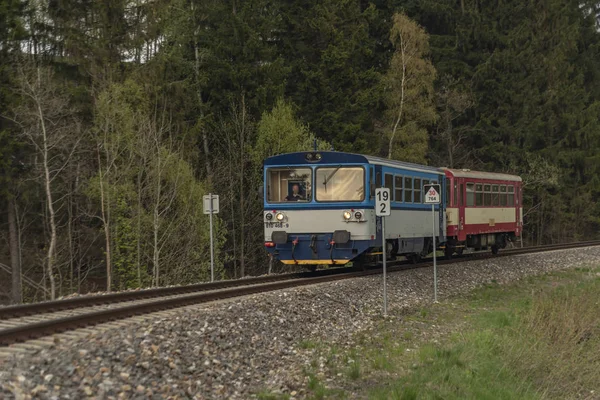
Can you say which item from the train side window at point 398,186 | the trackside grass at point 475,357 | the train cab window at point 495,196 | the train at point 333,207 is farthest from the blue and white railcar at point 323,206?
the train cab window at point 495,196

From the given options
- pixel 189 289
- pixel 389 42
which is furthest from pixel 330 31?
pixel 189 289

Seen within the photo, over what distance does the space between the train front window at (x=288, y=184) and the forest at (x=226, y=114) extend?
23.0ft

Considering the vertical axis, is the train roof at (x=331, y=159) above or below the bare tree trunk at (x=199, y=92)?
below

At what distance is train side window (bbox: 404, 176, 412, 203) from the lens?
19.7 m

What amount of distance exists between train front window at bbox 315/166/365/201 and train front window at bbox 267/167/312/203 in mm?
286

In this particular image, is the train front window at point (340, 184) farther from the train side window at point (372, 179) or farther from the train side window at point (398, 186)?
the train side window at point (398, 186)

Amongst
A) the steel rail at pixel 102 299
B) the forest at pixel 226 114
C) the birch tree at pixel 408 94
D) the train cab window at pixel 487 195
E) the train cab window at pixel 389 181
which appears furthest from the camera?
the birch tree at pixel 408 94

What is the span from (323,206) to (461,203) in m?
8.13

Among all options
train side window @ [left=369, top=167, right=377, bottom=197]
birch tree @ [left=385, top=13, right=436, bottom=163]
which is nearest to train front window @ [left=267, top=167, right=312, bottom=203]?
train side window @ [left=369, top=167, right=377, bottom=197]

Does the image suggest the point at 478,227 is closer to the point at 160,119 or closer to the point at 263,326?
the point at 160,119

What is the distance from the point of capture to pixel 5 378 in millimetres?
6914

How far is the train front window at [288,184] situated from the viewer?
18002mm

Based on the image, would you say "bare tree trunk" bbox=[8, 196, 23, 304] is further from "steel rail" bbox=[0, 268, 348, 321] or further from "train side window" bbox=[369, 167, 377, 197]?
"train side window" bbox=[369, 167, 377, 197]

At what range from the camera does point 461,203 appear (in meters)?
24.2
